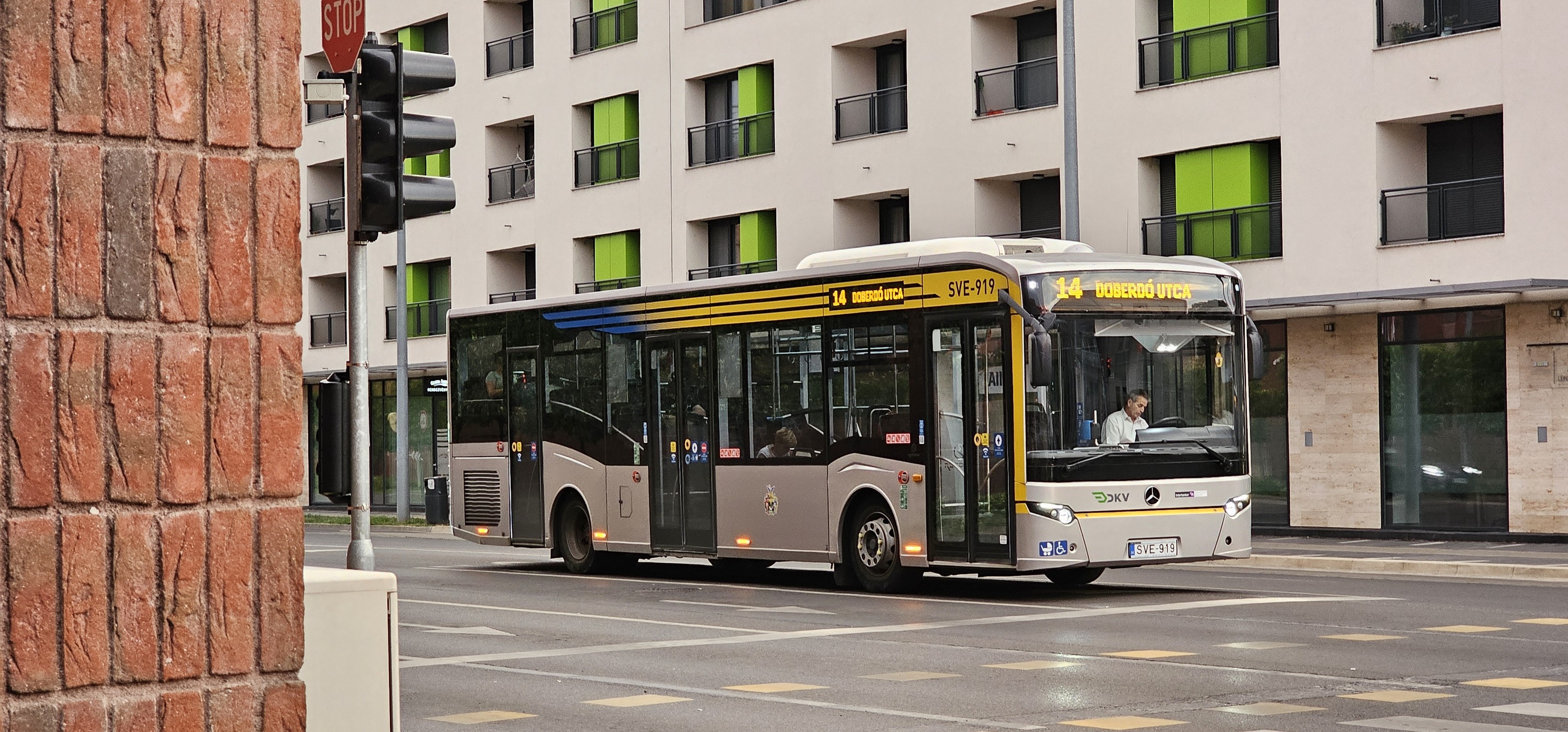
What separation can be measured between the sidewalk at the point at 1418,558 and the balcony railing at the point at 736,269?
13862 mm

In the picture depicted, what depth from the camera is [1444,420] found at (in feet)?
91.9

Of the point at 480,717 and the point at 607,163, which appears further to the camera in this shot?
the point at 607,163

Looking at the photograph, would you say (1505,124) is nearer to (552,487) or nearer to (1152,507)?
(1152,507)

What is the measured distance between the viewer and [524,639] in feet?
48.9

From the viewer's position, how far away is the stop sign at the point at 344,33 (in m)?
9.04

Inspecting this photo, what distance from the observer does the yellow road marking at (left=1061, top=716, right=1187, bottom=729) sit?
31.2ft

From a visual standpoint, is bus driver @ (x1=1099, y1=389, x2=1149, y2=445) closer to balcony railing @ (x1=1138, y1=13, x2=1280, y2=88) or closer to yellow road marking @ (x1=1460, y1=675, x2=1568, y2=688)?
yellow road marking @ (x1=1460, y1=675, x2=1568, y2=688)

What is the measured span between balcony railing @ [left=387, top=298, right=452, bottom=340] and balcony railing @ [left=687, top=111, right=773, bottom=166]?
9.99 meters

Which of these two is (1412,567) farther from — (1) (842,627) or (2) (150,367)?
(2) (150,367)

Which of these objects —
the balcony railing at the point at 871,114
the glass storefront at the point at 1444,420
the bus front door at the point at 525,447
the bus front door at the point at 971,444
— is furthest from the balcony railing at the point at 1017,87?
the bus front door at the point at 971,444

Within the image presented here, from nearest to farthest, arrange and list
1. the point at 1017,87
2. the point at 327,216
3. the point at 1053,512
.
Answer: the point at 1053,512 < the point at 1017,87 < the point at 327,216

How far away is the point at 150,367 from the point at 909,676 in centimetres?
904

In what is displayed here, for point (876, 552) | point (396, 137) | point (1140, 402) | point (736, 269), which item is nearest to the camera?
point (396, 137)

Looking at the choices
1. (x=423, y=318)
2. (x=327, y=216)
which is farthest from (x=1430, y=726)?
(x=327, y=216)
